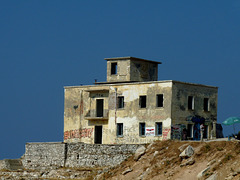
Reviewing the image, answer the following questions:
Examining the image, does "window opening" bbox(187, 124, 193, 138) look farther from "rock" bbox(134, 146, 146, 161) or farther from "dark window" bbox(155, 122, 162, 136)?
"rock" bbox(134, 146, 146, 161)

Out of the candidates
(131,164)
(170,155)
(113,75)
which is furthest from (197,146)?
(113,75)

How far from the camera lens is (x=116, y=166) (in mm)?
54219

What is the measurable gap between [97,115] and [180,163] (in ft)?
46.8

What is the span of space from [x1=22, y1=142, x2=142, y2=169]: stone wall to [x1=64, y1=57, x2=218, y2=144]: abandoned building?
242cm

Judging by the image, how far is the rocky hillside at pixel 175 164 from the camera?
4438cm

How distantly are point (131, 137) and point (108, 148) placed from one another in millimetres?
2649

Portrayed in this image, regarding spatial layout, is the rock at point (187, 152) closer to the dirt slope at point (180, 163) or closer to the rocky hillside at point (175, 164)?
the rocky hillside at point (175, 164)

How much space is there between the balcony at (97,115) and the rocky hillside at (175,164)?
17.7ft

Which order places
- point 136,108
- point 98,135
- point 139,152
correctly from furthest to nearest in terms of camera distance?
1. point 98,135
2. point 136,108
3. point 139,152

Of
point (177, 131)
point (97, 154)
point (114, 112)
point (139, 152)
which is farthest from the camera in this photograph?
point (114, 112)

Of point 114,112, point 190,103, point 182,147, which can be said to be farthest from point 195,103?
point 182,147

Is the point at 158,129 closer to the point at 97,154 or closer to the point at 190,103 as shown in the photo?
the point at 190,103

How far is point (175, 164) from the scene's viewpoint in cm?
4875

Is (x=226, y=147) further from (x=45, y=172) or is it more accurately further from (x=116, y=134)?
(x=45, y=172)
